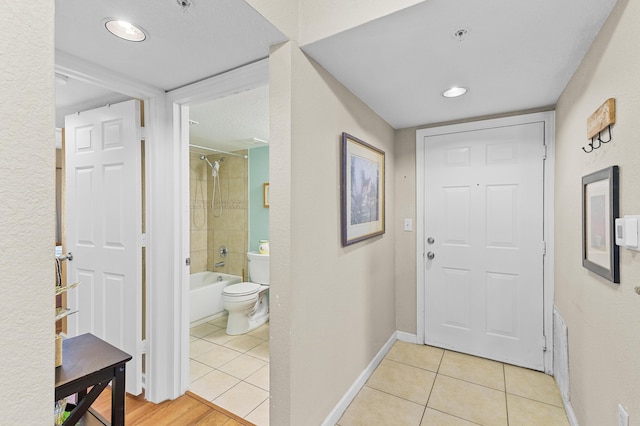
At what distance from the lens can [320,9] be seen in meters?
1.45

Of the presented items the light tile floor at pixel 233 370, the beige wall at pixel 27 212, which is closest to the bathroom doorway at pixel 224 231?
the light tile floor at pixel 233 370

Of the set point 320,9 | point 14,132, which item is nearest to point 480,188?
point 320,9

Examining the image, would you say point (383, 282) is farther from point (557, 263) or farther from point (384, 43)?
point (384, 43)

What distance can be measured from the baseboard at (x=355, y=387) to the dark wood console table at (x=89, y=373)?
107 cm

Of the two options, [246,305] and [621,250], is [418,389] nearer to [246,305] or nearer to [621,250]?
[621,250]

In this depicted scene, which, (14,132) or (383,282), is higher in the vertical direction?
(14,132)

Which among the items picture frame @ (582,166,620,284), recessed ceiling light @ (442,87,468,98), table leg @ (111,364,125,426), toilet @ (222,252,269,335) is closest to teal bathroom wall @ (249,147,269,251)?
toilet @ (222,252,269,335)

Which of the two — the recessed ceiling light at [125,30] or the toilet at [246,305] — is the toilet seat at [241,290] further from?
the recessed ceiling light at [125,30]

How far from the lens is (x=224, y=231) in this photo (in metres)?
4.38

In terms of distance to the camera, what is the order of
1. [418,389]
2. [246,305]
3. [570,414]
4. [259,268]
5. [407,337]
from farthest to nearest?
[259,268], [246,305], [407,337], [418,389], [570,414]

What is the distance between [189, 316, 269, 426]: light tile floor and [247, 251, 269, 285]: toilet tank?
58 cm

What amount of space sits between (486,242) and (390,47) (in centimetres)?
182

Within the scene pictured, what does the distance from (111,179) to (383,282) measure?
2.21 metres

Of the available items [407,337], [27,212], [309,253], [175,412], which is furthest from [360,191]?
[175,412]
